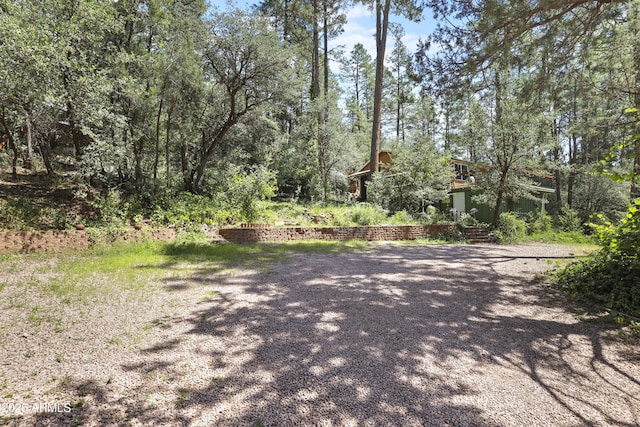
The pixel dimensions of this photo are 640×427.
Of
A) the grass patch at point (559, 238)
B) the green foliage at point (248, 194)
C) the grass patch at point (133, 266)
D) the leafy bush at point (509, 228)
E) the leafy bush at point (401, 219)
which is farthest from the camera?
the leafy bush at point (401, 219)

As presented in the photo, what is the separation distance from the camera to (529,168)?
12.4 meters

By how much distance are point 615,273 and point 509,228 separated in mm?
7855

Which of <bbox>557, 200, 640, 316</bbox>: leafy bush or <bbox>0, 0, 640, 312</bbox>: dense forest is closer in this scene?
<bbox>557, 200, 640, 316</bbox>: leafy bush

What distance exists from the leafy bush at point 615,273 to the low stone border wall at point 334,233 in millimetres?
5861

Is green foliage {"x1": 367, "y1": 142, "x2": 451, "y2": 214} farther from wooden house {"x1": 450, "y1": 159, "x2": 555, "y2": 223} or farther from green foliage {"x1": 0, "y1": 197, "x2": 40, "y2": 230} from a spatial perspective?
green foliage {"x1": 0, "y1": 197, "x2": 40, "y2": 230}

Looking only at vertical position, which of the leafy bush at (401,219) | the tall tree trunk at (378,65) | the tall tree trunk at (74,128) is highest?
the tall tree trunk at (378,65)

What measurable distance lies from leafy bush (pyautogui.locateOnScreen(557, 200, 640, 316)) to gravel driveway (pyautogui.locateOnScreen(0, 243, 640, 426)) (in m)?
0.55

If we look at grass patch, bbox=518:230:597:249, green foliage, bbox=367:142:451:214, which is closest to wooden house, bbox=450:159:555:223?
green foliage, bbox=367:142:451:214

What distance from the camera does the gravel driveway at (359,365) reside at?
2131 mm

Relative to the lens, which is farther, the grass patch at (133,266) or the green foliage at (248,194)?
the green foliage at (248,194)

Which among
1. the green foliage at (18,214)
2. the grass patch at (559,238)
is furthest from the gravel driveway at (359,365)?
the grass patch at (559,238)

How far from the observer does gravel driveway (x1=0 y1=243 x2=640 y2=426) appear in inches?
83.9

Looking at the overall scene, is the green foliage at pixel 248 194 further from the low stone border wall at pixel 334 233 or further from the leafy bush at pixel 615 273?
the leafy bush at pixel 615 273

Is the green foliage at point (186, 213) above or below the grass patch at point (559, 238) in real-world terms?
above
